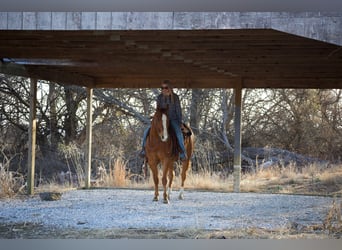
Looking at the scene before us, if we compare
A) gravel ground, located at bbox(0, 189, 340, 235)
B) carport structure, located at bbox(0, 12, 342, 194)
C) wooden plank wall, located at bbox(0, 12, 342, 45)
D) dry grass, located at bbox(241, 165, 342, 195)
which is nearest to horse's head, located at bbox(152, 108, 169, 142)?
carport structure, located at bbox(0, 12, 342, 194)

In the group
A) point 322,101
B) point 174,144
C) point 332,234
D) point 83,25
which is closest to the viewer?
point 83,25

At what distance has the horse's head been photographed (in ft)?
33.6

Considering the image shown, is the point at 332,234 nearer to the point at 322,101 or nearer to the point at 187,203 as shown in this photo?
the point at 187,203

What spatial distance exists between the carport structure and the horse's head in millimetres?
775

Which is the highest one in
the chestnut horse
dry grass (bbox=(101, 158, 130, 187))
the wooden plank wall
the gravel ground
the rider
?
the wooden plank wall

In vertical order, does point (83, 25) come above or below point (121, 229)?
above

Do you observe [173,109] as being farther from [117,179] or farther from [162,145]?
[117,179]

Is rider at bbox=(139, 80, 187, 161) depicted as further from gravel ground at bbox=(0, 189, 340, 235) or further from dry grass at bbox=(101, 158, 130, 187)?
dry grass at bbox=(101, 158, 130, 187)

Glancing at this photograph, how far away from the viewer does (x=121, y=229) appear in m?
8.16

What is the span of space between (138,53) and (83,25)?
244 centimetres

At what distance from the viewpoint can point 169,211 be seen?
966 cm

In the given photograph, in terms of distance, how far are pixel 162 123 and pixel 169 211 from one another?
141 centimetres

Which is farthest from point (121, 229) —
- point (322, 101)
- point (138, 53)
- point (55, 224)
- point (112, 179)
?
point (322, 101)

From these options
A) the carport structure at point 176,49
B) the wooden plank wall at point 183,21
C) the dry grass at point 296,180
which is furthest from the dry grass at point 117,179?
the wooden plank wall at point 183,21
